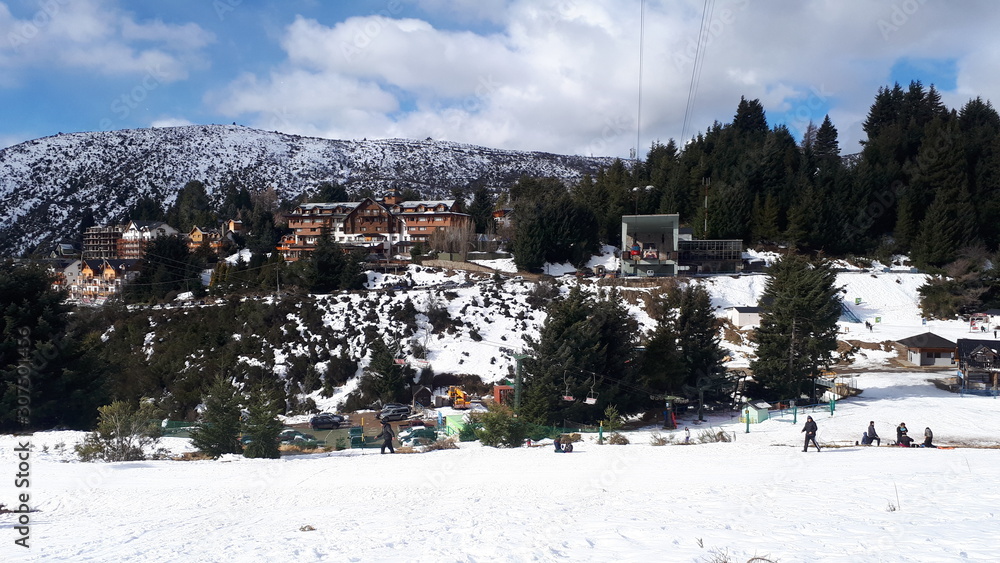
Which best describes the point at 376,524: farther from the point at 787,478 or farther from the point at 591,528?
the point at 787,478

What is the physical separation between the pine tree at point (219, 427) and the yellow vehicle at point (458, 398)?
13.7 m

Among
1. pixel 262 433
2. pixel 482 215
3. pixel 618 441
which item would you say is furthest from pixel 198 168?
pixel 618 441

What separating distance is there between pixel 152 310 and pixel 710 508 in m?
40.5

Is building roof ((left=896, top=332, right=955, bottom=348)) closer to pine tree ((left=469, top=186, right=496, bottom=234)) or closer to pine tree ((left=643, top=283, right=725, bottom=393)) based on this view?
pine tree ((left=643, top=283, right=725, bottom=393))

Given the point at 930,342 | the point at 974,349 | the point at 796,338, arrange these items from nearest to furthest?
the point at 796,338, the point at 974,349, the point at 930,342

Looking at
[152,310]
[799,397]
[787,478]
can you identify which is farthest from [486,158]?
Answer: [787,478]

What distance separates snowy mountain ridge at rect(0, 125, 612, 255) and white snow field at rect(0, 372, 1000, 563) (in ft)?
289

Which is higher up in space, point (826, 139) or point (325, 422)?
point (826, 139)

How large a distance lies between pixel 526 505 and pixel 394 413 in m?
17.5

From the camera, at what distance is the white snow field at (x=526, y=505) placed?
235 inches

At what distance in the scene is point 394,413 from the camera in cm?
2516

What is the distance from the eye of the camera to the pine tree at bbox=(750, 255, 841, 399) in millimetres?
22656
